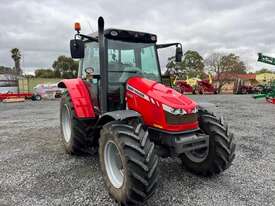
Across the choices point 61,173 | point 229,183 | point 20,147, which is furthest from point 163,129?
point 20,147

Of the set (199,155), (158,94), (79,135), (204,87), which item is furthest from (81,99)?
(204,87)

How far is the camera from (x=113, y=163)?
136 inches

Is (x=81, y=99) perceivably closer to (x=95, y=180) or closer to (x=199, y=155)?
(x=95, y=180)

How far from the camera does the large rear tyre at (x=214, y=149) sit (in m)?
3.63

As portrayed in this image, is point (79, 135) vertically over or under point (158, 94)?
under

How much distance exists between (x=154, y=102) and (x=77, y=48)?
4.60ft

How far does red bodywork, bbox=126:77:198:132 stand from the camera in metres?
3.31

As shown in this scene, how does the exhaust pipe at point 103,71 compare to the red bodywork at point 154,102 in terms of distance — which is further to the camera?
the exhaust pipe at point 103,71

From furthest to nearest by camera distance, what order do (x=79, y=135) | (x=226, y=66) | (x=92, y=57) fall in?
1. (x=226, y=66)
2. (x=79, y=135)
3. (x=92, y=57)

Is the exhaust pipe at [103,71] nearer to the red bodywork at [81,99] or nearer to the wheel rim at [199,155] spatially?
the red bodywork at [81,99]

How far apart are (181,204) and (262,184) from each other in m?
1.45

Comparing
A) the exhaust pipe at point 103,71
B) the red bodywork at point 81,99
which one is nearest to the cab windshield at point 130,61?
the exhaust pipe at point 103,71

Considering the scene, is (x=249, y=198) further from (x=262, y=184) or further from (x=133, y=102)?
(x=133, y=102)

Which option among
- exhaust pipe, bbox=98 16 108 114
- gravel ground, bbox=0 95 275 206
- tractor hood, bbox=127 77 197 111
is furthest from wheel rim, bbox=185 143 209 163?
exhaust pipe, bbox=98 16 108 114
